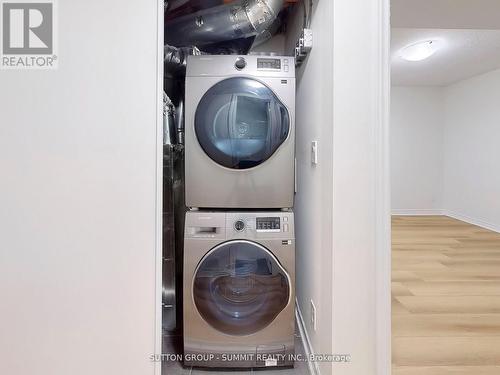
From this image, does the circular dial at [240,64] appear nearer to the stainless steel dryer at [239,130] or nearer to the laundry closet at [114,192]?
the stainless steel dryer at [239,130]

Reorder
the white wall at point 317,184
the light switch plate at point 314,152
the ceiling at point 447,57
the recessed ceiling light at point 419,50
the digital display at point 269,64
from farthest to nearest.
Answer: the recessed ceiling light at point 419,50 < the ceiling at point 447,57 < the digital display at point 269,64 < the light switch plate at point 314,152 < the white wall at point 317,184

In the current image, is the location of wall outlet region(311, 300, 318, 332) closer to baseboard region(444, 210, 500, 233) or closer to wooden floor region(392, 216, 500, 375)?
wooden floor region(392, 216, 500, 375)

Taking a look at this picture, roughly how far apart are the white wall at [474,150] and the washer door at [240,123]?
471 cm

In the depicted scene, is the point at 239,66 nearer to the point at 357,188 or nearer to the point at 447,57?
the point at 357,188

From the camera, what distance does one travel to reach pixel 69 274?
50.7 inches

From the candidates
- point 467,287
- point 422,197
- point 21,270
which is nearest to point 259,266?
point 21,270

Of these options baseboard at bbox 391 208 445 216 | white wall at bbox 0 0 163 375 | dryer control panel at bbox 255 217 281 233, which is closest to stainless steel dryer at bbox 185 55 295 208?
dryer control panel at bbox 255 217 281 233

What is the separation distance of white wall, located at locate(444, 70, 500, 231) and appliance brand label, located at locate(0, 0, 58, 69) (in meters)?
5.73

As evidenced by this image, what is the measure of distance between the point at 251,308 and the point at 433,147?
556cm

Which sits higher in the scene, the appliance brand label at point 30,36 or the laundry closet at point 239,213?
the appliance brand label at point 30,36

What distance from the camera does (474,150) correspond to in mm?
5090

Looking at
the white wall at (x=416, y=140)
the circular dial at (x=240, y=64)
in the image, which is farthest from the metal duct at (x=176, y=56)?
the white wall at (x=416, y=140)

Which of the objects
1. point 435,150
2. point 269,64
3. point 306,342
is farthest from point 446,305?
point 435,150

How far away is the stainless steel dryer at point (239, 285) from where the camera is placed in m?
1.62
